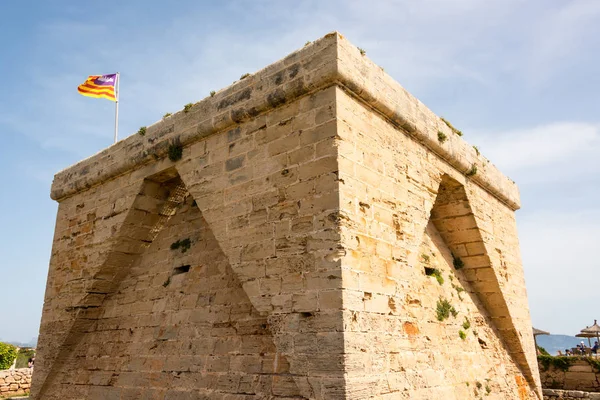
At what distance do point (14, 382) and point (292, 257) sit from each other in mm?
12871

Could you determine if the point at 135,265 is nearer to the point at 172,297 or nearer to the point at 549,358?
the point at 172,297

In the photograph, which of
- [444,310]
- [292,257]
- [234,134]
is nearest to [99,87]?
[234,134]

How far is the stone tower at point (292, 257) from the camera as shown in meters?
4.65

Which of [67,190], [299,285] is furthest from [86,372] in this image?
[299,285]

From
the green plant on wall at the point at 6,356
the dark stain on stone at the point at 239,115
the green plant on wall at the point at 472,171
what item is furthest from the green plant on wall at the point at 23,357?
the green plant on wall at the point at 472,171

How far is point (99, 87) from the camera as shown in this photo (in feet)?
33.2

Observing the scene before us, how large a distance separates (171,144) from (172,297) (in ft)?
6.67

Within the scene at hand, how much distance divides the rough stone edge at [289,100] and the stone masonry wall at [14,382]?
8.31 m

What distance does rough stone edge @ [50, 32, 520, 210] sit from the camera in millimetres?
5188

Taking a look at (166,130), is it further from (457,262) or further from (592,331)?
(592,331)

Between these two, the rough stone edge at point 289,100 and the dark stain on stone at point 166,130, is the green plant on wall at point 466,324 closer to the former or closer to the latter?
the rough stone edge at point 289,100

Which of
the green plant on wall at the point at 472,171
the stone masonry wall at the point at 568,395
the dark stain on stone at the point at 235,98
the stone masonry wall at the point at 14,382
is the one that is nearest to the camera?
the dark stain on stone at the point at 235,98

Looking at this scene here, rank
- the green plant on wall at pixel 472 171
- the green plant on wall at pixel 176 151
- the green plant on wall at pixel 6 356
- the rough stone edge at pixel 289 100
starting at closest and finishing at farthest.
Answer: the rough stone edge at pixel 289 100 < the green plant on wall at pixel 176 151 < the green plant on wall at pixel 472 171 < the green plant on wall at pixel 6 356

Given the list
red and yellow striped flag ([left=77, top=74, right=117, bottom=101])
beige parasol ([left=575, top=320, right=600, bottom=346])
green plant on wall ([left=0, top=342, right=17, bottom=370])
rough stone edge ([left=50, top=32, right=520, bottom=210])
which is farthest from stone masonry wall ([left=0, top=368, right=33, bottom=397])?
beige parasol ([left=575, top=320, right=600, bottom=346])
